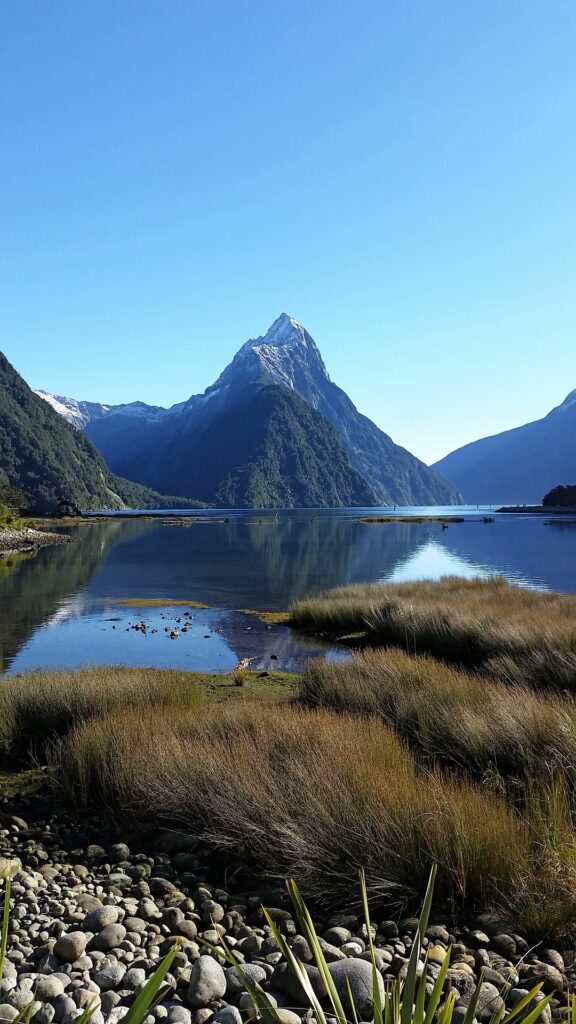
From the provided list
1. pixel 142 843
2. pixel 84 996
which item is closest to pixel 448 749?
pixel 142 843

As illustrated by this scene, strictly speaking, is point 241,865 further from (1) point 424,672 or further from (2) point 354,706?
(1) point 424,672

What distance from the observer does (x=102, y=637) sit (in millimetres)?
20172

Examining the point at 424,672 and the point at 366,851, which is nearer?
the point at 366,851

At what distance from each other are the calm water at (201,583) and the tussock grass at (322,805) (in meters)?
9.56

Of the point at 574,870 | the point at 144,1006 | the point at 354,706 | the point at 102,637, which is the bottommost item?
the point at 102,637

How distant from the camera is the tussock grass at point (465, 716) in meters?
6.30

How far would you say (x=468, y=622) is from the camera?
1620 centimetres

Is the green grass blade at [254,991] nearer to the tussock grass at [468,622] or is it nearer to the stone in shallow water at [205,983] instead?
the stone in shallow water at [205,983]

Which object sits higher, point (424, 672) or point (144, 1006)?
point (144, 1006)

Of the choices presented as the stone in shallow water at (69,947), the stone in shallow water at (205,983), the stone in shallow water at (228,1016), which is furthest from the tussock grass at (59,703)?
the stone in shallow water at (228,1016)

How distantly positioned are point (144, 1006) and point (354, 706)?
8.19 m

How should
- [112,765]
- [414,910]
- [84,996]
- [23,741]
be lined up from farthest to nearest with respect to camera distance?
[23,741]
[112,765]
[414,910]
[84,996]

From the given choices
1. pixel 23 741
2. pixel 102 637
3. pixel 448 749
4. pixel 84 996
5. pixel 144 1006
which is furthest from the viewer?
pixel 102 637

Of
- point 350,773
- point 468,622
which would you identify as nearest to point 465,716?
point 350,773
